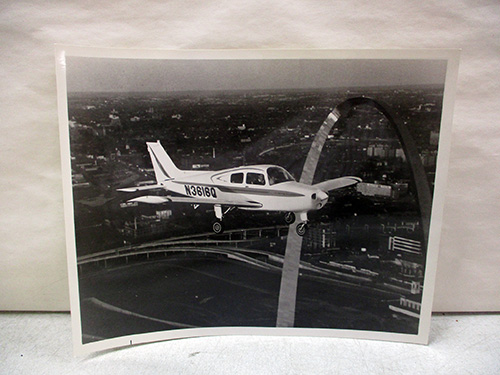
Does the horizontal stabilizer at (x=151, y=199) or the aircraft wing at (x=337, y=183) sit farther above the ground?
the aircraft wing at (x=337, y=183)

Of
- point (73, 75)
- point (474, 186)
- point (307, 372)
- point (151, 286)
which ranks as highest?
point (73, 75)

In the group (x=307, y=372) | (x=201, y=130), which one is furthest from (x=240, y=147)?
(x=307, y=372)

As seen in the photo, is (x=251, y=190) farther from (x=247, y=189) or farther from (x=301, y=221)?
(x=301, y=221)

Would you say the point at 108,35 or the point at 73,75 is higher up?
the point at 108,35

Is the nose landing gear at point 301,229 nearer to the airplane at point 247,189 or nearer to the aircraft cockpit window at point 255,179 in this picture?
the airplane at point 247,189

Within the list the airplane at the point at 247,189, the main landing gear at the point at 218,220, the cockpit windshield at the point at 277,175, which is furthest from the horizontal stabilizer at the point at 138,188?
the cockpit windshield at the point at 277,175

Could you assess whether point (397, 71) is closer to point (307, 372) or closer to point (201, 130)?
point (201, 130)

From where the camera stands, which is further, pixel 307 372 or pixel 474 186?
pixel 474 186

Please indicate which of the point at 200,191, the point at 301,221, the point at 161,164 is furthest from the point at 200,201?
the point at 301,221
